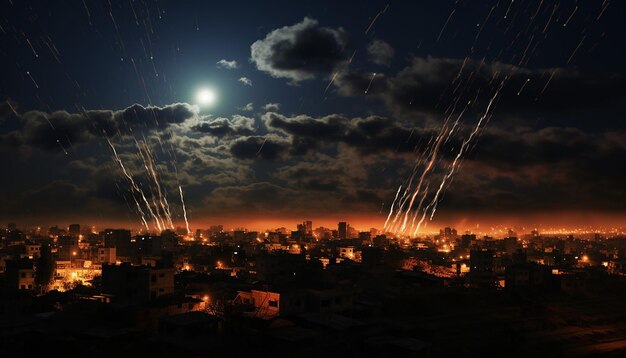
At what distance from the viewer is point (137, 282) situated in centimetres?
2598

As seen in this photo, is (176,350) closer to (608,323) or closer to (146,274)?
(146,274)

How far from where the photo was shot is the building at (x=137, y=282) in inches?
1009

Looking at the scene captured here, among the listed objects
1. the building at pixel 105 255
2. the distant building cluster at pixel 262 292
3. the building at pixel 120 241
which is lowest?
the distant building cluster at pixel 262 292

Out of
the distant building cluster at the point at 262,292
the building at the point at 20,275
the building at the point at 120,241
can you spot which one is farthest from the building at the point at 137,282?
the building at the point at 120,241

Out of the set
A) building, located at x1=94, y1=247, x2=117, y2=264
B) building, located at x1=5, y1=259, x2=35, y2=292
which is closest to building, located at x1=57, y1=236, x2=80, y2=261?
building, located at x1=94, y1=247, x2=117, y2=264

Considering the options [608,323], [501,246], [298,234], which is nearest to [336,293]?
[608,323]

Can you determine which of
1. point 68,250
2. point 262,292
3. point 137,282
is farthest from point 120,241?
point 262,292

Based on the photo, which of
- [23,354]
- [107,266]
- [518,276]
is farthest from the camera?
[518,276]

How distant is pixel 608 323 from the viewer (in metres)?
27.9

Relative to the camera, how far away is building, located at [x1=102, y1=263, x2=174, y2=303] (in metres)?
25.6

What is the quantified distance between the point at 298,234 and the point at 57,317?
8313 cm

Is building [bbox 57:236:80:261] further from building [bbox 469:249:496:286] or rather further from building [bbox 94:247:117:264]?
building [bbox 469:249:496:286]

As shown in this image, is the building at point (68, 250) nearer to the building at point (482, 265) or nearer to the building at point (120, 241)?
the building at point (120, 241)

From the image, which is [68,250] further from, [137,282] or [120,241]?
[137,282]
